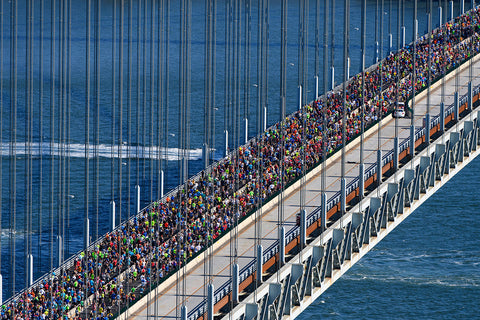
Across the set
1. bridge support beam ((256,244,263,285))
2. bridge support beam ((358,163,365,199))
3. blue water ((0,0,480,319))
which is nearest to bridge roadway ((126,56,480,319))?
bridge support beam ((256,244,263,285))

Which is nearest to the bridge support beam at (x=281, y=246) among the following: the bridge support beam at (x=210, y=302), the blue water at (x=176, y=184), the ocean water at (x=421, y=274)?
the bridge support beam at (x=210, y=302)

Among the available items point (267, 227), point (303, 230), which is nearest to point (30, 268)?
point (267, 227)

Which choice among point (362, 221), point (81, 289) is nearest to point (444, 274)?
point (362, 221)

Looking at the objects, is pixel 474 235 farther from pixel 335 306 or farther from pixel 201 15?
pixel 201 15

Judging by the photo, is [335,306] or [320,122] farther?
[320,122]

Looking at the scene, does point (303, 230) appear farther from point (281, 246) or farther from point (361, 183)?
point (361, 183)

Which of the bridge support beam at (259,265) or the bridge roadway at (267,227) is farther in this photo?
the bridge support beam at (259,265)

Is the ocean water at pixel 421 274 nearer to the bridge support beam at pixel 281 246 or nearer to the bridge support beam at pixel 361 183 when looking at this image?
the bridge support beam at pixel 361 183

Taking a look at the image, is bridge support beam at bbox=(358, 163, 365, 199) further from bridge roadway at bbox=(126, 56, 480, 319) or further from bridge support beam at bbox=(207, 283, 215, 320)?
bridge support beam at bbox=(207, 283, 215, 320)
